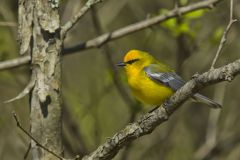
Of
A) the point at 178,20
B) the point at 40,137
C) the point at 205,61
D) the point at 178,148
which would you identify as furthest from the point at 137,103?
the point at 40,137

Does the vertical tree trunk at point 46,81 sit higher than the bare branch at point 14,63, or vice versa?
the bare branch at point 14,63

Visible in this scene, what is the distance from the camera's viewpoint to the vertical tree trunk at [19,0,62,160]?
3.38 m

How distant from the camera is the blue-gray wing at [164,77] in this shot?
14.5 feet

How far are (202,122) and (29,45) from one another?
4017mm

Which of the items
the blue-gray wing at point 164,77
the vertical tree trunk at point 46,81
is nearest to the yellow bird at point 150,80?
the blue-gray wing at point 164,77

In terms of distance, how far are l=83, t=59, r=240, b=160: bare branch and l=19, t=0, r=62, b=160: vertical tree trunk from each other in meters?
0.34

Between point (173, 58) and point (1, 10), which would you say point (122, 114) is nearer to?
point (173, 58)

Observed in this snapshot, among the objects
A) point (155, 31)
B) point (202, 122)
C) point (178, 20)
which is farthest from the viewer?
point (202, 122)

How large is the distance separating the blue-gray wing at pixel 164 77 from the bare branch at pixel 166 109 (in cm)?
134

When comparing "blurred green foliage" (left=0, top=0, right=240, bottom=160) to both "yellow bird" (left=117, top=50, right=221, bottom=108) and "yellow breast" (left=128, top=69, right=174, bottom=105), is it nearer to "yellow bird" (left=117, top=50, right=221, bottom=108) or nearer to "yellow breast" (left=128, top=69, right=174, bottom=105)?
"yellow bird" (left=117, top=50, right=221, bottom=108)

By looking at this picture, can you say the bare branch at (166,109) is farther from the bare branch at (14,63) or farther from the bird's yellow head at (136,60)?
the bird's yellow head at (136,60)

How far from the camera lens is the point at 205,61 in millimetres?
6641

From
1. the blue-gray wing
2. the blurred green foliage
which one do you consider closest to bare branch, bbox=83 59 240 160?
the blue-gray wing

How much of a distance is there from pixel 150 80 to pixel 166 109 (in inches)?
67.7
